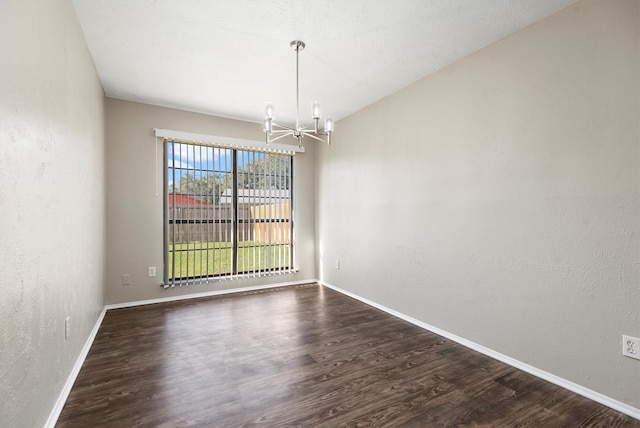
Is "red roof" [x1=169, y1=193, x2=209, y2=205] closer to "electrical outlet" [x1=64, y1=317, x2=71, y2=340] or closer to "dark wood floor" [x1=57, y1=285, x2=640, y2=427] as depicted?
"dark wood floor" [x1=57, y1=285, x2=640, y2=427]

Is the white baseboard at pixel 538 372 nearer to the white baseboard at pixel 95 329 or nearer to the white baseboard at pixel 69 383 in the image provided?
the white baseboard at pixel 95 329

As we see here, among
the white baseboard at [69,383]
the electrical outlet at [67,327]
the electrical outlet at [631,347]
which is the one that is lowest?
the white baseboard at [69,383]

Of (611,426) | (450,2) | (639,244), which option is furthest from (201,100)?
(611,426)

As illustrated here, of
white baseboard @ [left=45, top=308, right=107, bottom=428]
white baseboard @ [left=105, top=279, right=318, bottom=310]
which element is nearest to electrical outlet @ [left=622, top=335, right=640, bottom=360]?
white baseboard @ [left=45, top=308, right=107, bottom=428]

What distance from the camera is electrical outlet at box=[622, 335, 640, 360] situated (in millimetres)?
1729

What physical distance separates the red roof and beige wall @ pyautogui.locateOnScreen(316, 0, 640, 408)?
2.57 m

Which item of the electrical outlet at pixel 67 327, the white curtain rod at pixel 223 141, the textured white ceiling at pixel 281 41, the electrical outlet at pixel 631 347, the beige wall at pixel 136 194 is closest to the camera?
the electrical outlet at pixel 631 347

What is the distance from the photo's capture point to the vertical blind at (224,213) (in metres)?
3.99

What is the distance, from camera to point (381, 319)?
332cm

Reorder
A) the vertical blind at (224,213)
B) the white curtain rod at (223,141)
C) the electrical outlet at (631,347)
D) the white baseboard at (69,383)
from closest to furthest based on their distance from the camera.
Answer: the white baseboard at (69,383) < the electrical outlet at (631,347) < the white curtain rod at (223,141) < the vertical blind at (224,213)

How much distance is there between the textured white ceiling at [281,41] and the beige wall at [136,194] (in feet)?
1.23

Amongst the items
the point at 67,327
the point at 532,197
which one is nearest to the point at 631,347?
the point at 532,197

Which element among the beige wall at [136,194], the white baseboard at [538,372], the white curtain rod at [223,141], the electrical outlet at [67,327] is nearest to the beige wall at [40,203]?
the electrical outlet at [67,327]

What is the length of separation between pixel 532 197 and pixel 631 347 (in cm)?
104
